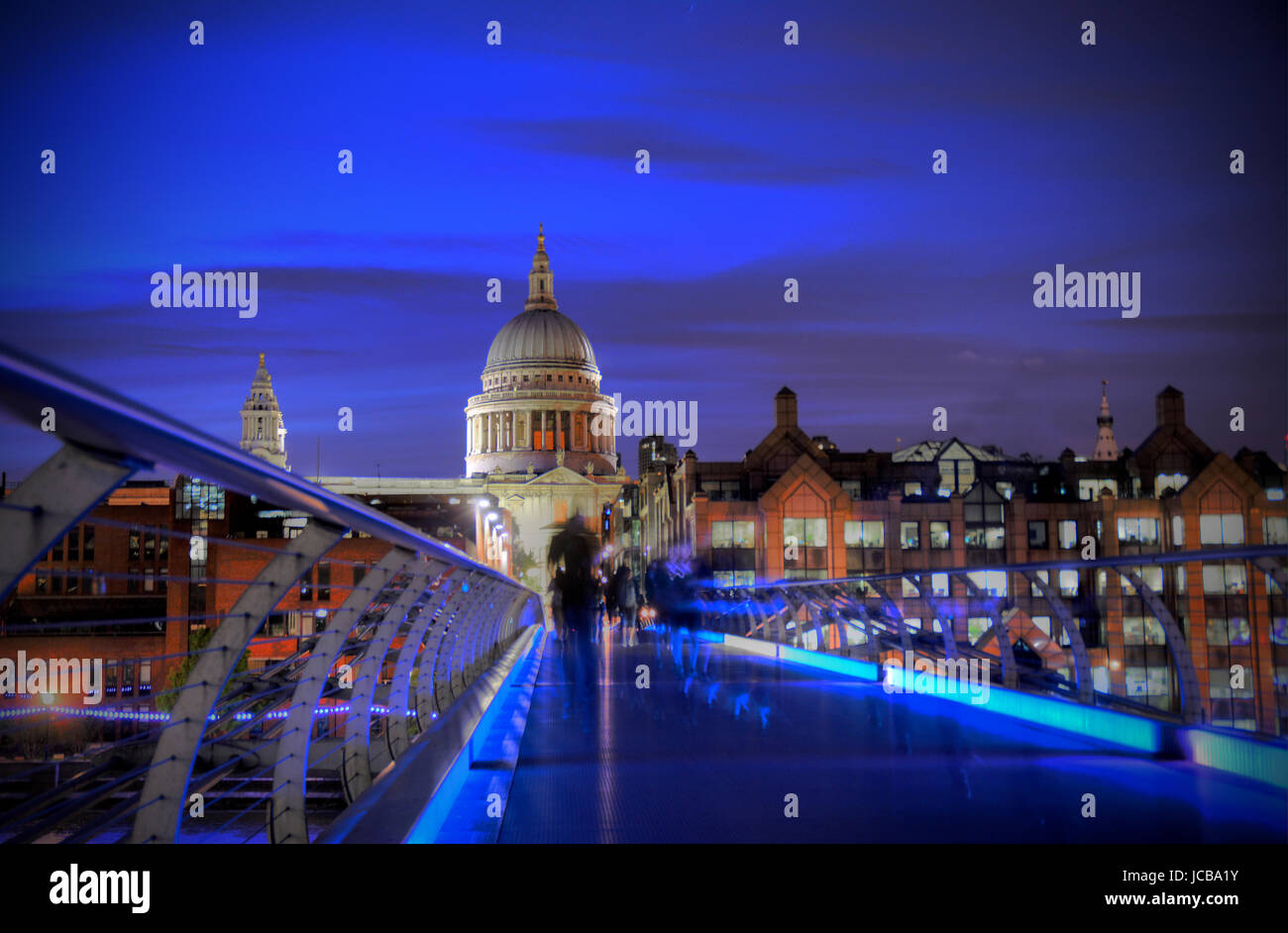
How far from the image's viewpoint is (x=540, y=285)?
163375mm

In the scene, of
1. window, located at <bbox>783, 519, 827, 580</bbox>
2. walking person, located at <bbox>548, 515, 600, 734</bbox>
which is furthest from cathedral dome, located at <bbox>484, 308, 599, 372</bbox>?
walking person, located at <bbox>548, 515, 600, 734</bbox>

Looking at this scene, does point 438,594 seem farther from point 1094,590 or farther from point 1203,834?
point 1094,590

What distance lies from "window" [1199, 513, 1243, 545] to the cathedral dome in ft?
283

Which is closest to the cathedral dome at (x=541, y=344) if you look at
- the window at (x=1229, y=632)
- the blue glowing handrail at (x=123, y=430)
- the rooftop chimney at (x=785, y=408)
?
the rooftop chimney at (x=785, y=408)

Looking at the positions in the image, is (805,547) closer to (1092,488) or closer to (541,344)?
(1092,488)

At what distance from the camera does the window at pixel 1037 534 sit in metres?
72.3

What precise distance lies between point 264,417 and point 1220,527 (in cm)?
11529

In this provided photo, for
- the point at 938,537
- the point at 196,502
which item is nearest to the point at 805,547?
the point at 938,537

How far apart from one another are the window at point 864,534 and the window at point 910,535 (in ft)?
3.70

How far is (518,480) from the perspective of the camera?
13825cm
